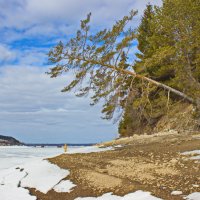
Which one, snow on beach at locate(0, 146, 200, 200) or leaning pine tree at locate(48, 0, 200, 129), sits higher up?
leaning pine tree at locate(48, 0, 200, 129)

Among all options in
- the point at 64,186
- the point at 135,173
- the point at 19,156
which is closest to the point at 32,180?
the point at 64,186

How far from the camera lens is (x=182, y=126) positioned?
2388cm

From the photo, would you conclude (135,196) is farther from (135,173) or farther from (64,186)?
(64,186)

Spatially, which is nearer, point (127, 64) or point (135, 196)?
point (135, 196)

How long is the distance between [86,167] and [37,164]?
2.79 m

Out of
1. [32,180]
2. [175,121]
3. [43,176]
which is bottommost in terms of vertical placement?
[32,180]

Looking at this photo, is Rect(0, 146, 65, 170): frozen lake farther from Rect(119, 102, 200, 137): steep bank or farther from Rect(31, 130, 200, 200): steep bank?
Rect(119, 102, 200, 137): steep bank

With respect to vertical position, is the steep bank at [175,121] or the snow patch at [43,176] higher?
the steep bank at [175,121]

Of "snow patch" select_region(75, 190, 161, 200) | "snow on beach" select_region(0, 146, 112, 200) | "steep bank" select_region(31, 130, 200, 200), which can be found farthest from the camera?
"snow on beach" select_region(0, 146, 112, 200)

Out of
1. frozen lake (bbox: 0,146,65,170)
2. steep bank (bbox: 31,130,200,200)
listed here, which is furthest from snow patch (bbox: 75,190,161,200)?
frozen lake (bbox: 0,146,65,170)

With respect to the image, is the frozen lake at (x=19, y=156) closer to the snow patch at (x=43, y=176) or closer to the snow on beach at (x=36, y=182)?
the snow on beach at (x=36, y=182)

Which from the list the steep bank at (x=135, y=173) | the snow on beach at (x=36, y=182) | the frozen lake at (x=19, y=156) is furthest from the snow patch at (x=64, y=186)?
the frozen lake at (x=19, y=156)

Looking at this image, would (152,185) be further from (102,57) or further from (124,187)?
(102,57)

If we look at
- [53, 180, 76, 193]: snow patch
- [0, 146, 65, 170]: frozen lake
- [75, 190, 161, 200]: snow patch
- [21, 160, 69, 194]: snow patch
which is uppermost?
[0, 146, 65, 170]: frozen lake
